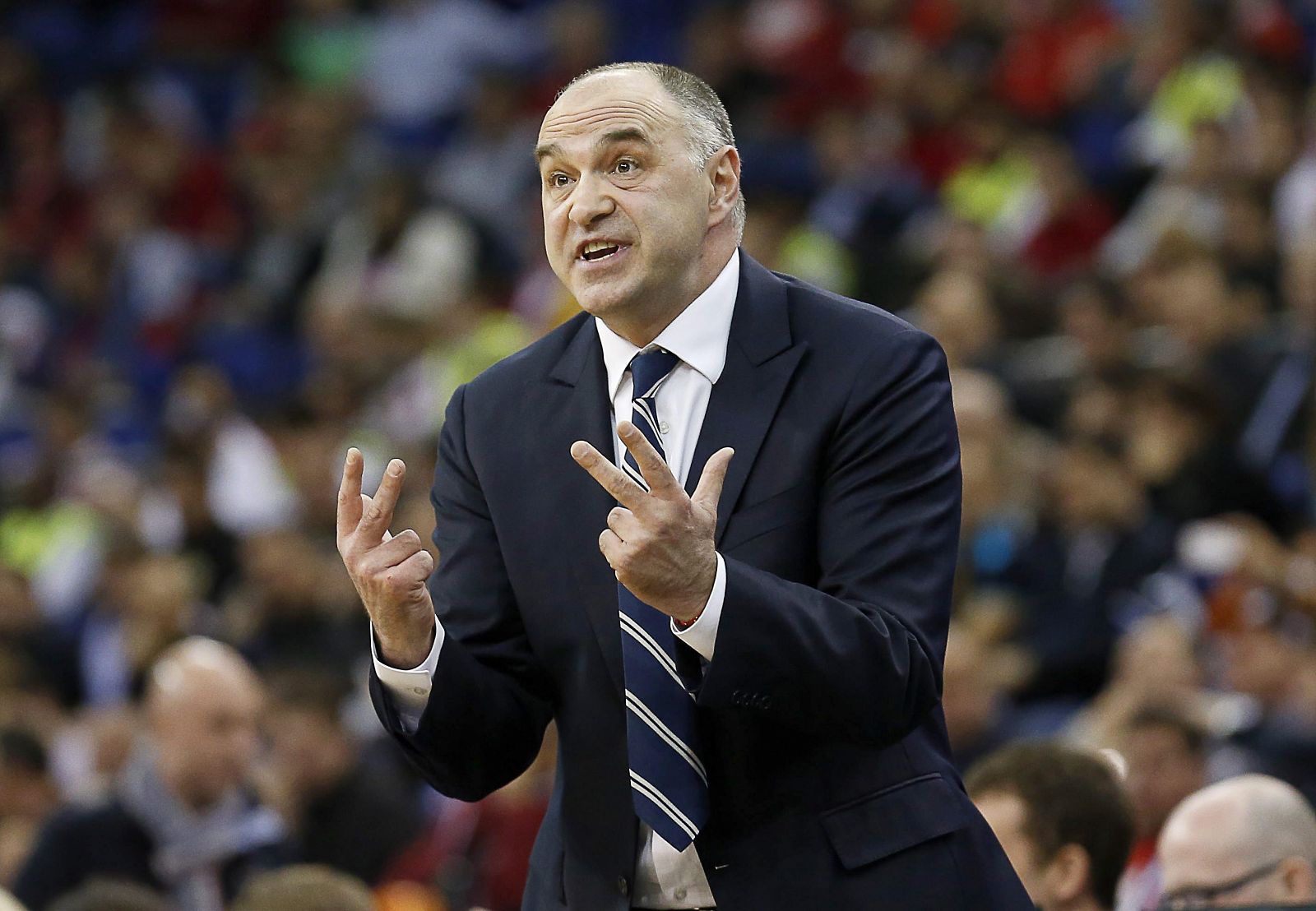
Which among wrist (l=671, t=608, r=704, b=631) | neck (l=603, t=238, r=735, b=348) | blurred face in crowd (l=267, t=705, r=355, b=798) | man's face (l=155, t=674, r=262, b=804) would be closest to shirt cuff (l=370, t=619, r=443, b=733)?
wrist (l=671, t=608, r=704, b=631)

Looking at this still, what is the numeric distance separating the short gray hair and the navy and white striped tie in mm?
439

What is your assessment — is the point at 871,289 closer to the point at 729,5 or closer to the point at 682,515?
the point at 729,5

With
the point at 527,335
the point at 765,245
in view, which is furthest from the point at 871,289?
the point at 527,335

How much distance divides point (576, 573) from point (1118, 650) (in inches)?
156

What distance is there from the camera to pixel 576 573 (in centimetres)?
250

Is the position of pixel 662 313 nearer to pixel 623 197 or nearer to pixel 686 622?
pixel 623 197

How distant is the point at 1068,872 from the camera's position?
3.66 m

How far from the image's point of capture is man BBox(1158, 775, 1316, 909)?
11.6 feet

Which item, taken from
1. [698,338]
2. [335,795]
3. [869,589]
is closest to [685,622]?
[869,589]

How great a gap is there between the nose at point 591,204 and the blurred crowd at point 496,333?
2.42 meters

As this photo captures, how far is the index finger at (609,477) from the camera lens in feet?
7.13

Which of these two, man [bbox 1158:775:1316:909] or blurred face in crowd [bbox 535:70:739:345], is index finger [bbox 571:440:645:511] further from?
man [bbox 1158:775:1316:909]

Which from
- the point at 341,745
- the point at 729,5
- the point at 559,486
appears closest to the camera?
the point at 559,486

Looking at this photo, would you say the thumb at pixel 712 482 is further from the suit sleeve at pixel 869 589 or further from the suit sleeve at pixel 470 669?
the suit sleeve at pixel 470 669
